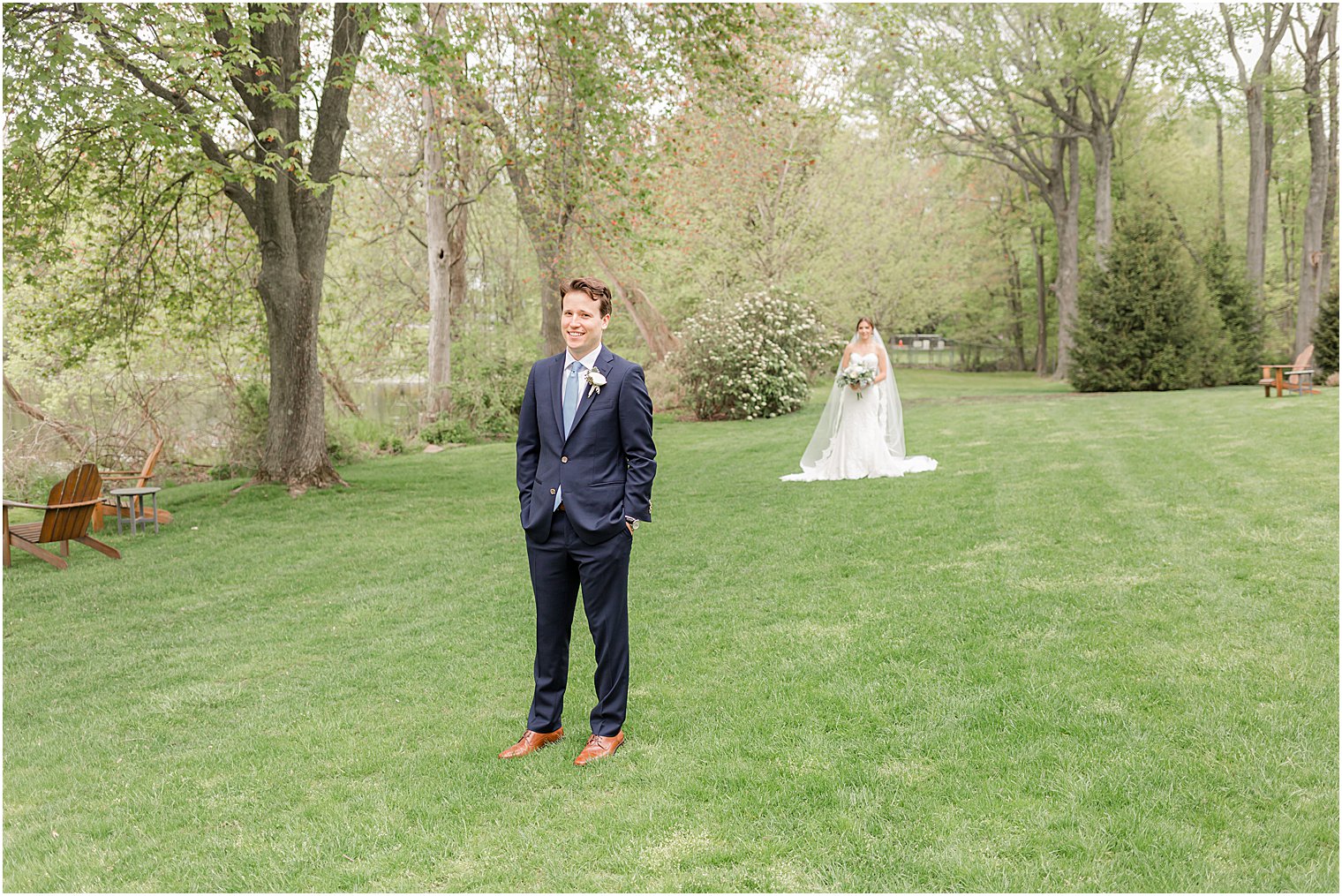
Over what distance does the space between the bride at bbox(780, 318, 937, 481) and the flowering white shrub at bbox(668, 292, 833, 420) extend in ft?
29.0

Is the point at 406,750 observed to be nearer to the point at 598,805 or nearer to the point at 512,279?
the point at 598,805

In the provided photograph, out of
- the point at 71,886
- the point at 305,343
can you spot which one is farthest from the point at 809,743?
the point at 305,343

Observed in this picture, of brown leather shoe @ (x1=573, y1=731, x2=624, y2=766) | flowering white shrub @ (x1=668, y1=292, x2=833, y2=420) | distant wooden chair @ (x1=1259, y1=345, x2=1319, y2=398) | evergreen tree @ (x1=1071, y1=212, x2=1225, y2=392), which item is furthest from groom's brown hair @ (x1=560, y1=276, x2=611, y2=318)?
evergreen tree @ (x1=1071, y1=212, x2=1225, y2=392)

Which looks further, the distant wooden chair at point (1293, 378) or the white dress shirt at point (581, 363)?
the distant wooden chair at point (1293, 378)

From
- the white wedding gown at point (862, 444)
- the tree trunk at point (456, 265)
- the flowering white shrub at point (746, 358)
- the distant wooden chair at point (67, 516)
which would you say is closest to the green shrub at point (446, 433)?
the tree trunk at point (456, 265)

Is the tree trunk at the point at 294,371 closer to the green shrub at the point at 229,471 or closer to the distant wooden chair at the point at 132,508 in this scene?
the distant wooden chair at the point at 132,508

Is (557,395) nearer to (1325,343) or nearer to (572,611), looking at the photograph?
(572,611)

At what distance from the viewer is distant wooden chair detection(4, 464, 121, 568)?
31.9 ft

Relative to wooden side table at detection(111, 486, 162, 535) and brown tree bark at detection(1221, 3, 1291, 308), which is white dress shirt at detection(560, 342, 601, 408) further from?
brown tree bark at detection(1221, 3, 1291, 308)

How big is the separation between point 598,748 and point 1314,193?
98.4 feet

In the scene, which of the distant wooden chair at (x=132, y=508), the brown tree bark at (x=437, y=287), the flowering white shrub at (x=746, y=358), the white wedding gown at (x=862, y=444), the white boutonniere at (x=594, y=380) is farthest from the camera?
the flowering white shrub at (x=746, y=358)

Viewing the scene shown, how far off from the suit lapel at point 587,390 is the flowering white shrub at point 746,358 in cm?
1787

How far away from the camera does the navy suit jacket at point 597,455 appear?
4.38m

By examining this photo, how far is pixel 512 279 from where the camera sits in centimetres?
2603
